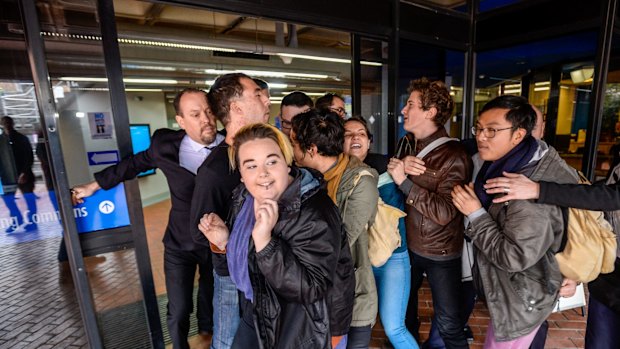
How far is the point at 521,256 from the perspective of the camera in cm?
150

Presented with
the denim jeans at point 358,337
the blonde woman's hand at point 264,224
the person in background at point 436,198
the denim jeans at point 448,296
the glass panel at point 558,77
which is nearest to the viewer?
the blonde woman's hand at point 264,224

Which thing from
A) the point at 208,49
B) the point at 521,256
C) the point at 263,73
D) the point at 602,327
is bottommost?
the point at 602,327

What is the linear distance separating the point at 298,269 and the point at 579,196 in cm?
138

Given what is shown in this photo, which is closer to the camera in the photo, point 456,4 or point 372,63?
point 372,63

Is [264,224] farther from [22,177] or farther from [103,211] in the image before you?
[22,177]

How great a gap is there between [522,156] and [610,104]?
3.31 metres

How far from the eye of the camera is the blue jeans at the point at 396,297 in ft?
6.69

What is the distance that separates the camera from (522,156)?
1.67 metres

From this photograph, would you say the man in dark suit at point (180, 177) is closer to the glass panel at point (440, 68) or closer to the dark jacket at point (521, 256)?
the dark jacket at point (521, 256)

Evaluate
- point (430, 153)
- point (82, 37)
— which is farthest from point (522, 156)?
point (82, 37)

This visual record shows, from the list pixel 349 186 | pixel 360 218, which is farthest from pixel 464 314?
pixel 349 186

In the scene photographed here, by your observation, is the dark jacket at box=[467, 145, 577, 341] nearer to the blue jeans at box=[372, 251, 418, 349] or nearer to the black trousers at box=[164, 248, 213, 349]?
the blue jeans at box=[372, 251, 418, 349]

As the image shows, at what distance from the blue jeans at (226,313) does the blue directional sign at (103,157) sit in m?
1.24

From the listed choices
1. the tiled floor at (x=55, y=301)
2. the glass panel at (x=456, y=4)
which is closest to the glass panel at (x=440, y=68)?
the glass panel at (x=456, y=4)
